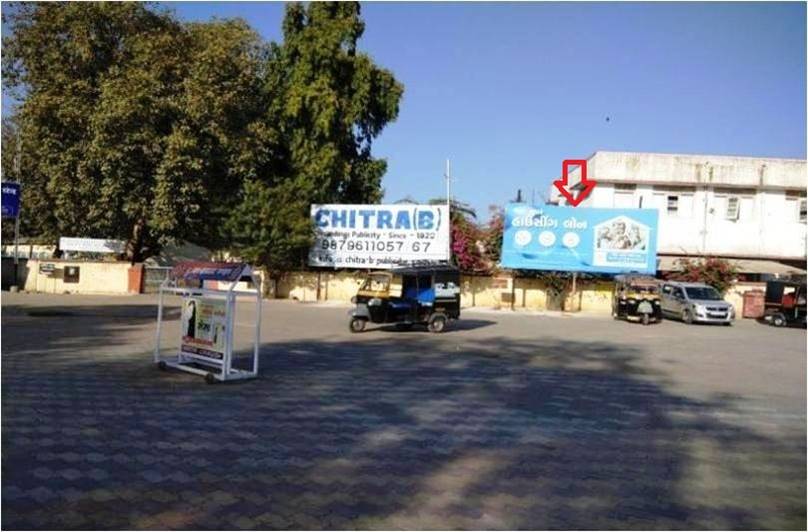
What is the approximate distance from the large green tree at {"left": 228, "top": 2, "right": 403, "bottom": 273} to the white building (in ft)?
41.1

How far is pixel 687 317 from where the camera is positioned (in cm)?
2592

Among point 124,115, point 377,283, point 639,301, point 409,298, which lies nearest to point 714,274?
point 639,301

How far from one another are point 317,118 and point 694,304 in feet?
58.1

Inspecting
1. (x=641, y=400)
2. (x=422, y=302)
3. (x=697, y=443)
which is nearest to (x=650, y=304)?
(x=422, y=302)

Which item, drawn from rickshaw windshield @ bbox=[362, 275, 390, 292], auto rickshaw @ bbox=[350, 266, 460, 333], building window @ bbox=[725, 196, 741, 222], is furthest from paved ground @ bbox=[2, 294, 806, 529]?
building window @ bbox=[725, 196, 741, 222]

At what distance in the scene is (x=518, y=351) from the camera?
49.7ft

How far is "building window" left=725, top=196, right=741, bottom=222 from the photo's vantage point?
37125 mm

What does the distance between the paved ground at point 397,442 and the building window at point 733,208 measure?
2528 cm

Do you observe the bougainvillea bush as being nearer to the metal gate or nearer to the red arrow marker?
the red arrow marker

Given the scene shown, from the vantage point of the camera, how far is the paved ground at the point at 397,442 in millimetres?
5117

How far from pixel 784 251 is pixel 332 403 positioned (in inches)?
1383

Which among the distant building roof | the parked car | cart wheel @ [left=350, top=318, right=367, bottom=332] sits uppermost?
the distant building roof

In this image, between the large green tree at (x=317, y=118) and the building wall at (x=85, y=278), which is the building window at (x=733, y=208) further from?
the building wall at (x=85, y=278)

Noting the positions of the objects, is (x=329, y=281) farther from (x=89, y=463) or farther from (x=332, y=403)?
(x=89, y=463)
